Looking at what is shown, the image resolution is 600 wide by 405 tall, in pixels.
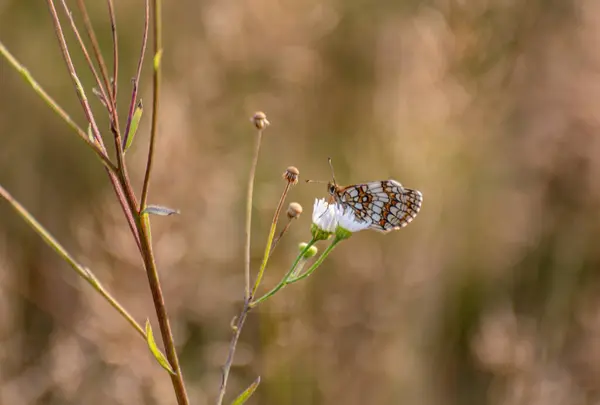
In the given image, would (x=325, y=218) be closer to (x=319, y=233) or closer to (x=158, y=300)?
(x=319, y=233)

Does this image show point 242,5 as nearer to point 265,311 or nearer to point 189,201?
point 189,201

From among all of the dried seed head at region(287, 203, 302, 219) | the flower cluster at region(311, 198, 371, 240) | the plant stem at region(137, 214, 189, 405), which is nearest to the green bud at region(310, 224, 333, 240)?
the flower cluster at region(311, 198, 371, 240)

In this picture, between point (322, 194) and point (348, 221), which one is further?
point (322, 194)

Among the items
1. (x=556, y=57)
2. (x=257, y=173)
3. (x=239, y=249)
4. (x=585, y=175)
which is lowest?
(x=239, y=249)

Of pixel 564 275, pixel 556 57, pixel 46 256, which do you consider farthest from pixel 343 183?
pixel 46 256

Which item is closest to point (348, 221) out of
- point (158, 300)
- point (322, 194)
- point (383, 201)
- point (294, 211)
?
point (294, 211)

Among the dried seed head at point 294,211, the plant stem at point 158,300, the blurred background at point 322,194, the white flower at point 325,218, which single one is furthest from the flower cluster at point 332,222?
the blurred background at point 322,194

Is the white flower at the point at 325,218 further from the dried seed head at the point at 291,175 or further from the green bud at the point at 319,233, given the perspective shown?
the dried seed head at the point at 291,175
